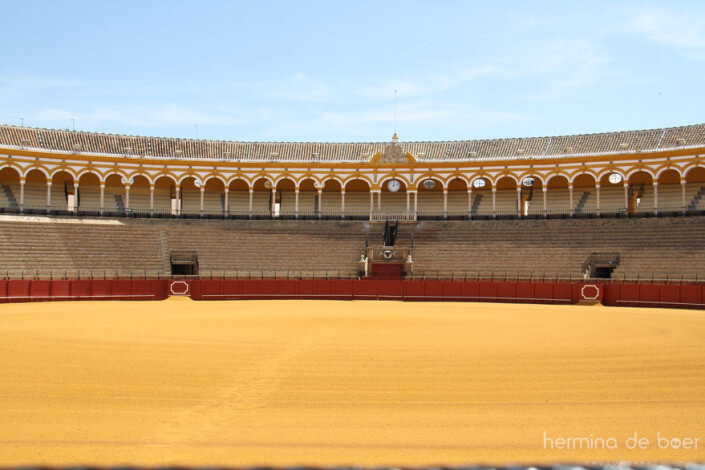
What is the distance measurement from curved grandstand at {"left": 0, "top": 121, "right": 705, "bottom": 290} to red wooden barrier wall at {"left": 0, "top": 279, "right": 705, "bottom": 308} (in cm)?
228

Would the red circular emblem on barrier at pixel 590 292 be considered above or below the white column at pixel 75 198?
below

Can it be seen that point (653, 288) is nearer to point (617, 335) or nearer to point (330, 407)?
point (617, 335)

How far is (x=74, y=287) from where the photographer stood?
29969 millimetres

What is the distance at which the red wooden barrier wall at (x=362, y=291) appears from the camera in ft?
93.2

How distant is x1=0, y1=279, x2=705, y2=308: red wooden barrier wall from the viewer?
28422mm

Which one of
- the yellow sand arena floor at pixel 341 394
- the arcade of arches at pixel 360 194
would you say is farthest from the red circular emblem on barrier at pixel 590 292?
the yellow sand arena floor at pixel 341 394

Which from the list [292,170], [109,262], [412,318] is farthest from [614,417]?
[292,170]

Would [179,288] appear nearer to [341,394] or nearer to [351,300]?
[351,300]

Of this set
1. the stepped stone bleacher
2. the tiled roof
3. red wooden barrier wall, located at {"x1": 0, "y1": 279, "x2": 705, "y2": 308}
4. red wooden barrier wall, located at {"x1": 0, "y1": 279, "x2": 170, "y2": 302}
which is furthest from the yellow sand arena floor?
the tiled roof

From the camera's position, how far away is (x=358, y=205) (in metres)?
47.1

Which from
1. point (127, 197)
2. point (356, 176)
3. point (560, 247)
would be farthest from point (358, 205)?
point (127, 197)

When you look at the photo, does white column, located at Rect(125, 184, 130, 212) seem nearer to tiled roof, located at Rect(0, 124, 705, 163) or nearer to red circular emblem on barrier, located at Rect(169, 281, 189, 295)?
tiled roof, located at Rect(0, 124, 705, 163)

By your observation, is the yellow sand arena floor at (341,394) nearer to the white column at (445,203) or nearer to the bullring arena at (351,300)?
the bullring arena at (351,300)

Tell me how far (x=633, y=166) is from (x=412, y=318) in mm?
A: 26877
